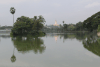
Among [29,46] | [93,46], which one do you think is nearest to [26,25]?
[29,46]

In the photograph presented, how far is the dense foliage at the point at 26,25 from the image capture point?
61366 millimetres

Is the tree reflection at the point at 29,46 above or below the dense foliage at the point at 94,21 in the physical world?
below

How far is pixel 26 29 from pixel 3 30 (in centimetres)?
7693

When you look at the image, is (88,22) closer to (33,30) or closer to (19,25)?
(33,30)

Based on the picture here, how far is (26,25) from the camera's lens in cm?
6381

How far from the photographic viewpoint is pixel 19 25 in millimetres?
61750

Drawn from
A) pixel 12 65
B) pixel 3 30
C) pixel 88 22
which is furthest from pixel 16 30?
pixel 3 30

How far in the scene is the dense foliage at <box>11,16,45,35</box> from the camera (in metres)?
61.4

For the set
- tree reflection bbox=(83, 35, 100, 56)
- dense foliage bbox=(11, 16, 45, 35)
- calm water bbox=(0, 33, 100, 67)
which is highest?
dense foliage bbox=(11, 16, 45, 35)

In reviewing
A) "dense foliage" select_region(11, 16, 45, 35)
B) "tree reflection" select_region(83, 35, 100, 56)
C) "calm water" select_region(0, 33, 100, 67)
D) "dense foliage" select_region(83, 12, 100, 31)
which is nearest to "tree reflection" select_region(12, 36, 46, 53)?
"calm water" select_region(0, 33, 100, 67)

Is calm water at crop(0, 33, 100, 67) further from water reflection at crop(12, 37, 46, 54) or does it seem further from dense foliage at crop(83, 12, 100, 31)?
dense foliage at crop(83, 12, 100, 31)

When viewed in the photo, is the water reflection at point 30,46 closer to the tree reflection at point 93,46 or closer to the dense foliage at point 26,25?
the tree reflection at point 93,46

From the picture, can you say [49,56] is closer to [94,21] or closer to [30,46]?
[30,46]

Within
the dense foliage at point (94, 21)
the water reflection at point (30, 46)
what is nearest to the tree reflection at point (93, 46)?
the water reflection at point (30, 46)
